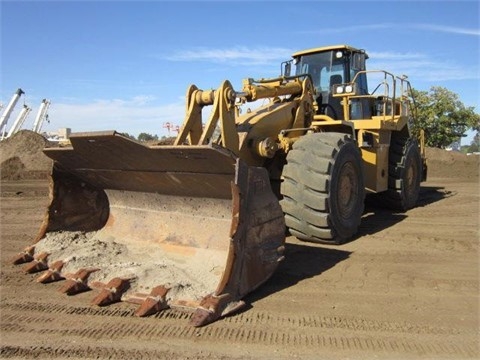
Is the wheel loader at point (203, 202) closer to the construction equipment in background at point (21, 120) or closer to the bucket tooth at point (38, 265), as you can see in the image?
the bucket tooth at point (38, 265)

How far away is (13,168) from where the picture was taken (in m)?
16.4

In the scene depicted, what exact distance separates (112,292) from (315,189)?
2.73 meters

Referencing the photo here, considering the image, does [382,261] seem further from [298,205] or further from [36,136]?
[36,136]

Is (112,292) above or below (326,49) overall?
below

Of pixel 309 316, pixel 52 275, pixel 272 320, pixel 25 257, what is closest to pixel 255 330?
pixel 272 320

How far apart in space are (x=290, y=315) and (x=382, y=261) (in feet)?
6.72

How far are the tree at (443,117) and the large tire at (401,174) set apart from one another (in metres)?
19.5

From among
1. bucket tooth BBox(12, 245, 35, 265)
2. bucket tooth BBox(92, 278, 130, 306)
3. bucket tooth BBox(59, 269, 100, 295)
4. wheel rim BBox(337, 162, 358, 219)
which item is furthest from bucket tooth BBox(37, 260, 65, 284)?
wheel rim BBox(337, 162, 358, 219)

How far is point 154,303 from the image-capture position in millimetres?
3965

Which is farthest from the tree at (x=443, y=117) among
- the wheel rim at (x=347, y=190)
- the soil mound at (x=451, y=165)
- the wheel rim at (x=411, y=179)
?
the wheel rim at (x=347, y=190)

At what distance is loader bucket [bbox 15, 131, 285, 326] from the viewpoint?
4098 mm

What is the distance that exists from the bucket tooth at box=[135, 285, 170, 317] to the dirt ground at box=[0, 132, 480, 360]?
56 mm

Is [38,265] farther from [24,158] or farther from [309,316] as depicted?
[24,158]

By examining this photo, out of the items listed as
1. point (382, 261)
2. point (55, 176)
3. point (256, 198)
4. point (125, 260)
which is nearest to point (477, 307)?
point (382, 261)
